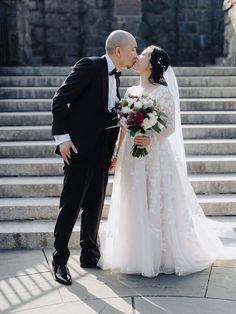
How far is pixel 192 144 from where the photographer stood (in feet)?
21.5

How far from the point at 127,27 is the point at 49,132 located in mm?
7240

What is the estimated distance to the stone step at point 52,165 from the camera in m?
5.97

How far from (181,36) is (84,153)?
10213 mm

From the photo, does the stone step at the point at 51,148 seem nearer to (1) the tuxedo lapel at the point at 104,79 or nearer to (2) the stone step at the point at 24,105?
(2) the stone step at the point at 24,105

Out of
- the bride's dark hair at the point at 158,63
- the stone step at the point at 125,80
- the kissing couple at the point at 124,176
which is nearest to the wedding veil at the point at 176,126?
the kissing couple at the point at 124,176

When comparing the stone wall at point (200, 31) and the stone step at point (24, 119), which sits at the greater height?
the stone wall at point (200, 31)

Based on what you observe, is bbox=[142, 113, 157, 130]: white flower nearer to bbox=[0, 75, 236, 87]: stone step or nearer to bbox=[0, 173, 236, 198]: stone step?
bbox=[0, 173, 236, 198]: stone step

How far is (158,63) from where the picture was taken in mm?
4016

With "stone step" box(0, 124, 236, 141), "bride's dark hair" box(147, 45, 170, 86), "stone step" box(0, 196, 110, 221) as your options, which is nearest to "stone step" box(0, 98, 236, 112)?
"stone step" box(0, 124, 236, 141)

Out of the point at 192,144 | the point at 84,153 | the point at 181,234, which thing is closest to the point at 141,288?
the point at 181,234

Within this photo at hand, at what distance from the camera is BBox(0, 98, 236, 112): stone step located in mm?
7422

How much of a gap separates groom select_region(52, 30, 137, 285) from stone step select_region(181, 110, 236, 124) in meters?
3.37

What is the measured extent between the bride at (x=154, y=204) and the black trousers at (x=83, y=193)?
7.0 inches

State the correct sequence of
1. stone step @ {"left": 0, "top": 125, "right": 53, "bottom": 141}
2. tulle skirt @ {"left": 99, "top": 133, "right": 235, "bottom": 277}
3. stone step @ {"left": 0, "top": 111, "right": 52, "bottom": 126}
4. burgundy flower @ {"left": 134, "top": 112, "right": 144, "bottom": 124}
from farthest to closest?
stone step @ {"left": 0, "top": 111, "right": 52, "bottom": 126} → stone step @ {"left": 0, "top": 125, "right": 53, "bottom": 141} → tulle skirt @ {"left": 99, "top": 133, "right": 235, "bottom": 277} → burgundy flower @ {"left": 134, "top": 112, "right": 144, "bottom": 124}
